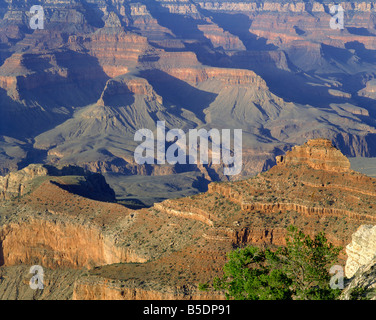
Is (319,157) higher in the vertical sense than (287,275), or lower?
lower

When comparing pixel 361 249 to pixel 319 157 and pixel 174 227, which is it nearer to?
pixel 319 157

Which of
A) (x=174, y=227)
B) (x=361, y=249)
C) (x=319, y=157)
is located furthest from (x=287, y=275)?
(x=319, y=157)

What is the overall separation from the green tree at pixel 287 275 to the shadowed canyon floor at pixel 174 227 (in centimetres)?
1543

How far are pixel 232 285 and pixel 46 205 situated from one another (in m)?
51.6

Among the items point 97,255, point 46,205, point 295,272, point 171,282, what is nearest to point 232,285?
point 295,272

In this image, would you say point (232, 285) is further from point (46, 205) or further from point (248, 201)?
point (46, 205)

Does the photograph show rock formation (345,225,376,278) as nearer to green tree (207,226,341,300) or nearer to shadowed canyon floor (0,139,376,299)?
green tree (207,226,341,300)

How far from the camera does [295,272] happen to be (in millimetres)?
44969

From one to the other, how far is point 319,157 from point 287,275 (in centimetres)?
3144

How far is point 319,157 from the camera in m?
75.0

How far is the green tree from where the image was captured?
4228 cm

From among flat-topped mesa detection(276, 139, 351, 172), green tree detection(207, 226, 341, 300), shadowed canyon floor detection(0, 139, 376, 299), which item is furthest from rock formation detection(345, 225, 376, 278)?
flat-topped mesa detection(276, 139, 351, 172)
